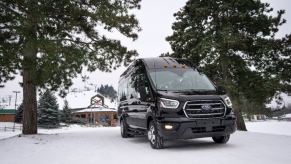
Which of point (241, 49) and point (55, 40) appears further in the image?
point (241, 49)

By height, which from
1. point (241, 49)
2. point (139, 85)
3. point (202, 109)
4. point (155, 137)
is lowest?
point (155, 137)

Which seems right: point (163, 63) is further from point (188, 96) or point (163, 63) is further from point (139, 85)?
point (188, 96)

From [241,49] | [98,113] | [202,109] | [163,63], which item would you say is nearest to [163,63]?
[163,63]

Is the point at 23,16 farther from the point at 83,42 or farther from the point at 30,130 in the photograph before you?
the point at 30,130

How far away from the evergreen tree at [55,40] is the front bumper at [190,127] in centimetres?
639

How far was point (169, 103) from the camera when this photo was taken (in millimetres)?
7648

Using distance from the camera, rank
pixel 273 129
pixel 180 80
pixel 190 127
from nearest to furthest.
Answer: pixel 190 127 < pixel 180 80 < pixel 273 129

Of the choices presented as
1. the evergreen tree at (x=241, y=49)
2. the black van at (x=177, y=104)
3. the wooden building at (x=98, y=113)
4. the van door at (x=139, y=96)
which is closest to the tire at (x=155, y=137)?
the black van at (x=177, y=104)

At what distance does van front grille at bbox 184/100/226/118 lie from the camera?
7.55 metres

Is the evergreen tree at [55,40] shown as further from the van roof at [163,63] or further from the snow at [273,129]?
the snow at [273,129]

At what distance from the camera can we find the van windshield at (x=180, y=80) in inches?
336

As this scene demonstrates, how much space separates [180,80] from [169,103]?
1.36m

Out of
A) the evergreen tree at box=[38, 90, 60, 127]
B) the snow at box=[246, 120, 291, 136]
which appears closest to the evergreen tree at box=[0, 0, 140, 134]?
the snow at box=[246, 120, 291, 136]

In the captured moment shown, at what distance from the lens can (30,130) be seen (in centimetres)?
1540
